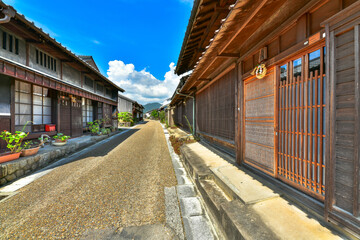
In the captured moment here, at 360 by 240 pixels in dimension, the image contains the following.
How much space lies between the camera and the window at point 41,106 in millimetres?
7520

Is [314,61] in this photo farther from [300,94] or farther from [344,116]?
[344,116]

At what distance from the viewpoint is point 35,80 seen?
608 centimetres

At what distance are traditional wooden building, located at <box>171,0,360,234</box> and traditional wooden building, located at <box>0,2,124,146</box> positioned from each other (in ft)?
23.2

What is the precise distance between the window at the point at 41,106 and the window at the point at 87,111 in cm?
371

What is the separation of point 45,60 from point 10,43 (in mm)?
1893

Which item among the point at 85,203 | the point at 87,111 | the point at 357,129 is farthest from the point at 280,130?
the point at 87,111

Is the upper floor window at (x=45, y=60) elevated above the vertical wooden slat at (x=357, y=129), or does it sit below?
above

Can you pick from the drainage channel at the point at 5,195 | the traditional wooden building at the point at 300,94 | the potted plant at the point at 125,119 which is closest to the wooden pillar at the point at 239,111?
the traditional wooden building at the point at 300,94

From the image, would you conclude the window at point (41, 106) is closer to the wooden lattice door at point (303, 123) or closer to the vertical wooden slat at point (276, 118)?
the vertical wooden slat at point (276, 118)

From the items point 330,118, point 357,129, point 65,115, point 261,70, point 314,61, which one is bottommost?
point 357,129

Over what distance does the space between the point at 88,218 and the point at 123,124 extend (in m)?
22.9

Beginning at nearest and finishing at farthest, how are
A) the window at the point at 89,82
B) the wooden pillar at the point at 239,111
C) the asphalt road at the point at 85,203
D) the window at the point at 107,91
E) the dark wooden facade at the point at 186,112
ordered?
1. the asphalt road at the point at 85,203
2. the wooden pillar at the point at 239,111
3. the dark wooden facade at the point at 186,112
4. the window at the point at 89,82
5. the window at the point at 107,91

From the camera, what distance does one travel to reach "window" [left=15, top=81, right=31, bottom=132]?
21.4ft

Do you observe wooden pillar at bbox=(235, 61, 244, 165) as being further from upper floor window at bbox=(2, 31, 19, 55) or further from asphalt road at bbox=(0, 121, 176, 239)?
upper floor window at bbox=(2, 31, 19, 55)
